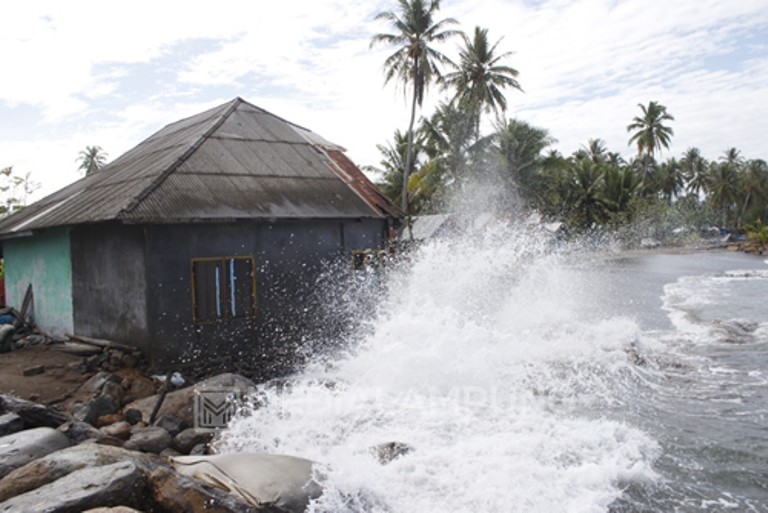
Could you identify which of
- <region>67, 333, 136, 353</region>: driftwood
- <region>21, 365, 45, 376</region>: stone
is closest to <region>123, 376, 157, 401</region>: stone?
<region>67, 333, 136, 353</region>: driftwood

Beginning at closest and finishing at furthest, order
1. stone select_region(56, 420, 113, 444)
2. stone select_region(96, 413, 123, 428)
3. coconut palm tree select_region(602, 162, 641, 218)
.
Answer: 1. stone select_region(56, 420, 113, 444)
2. stone select_region(96, 413, 123, 428)
3. coconut palm tree select_region(602, 162, 641, 218)

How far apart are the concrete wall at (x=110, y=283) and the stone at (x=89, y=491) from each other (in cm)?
491

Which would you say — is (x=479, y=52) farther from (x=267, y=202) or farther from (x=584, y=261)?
(x=267, y=202)

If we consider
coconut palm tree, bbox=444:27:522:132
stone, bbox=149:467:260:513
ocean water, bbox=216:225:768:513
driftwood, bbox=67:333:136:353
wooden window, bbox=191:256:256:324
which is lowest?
A: ocean water, bbox=216:225:768:513

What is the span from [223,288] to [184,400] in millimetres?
2738

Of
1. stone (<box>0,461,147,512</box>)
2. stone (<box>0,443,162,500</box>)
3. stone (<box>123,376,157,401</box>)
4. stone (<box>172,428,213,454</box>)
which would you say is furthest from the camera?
stone (<box>123,376,157,401</box>)

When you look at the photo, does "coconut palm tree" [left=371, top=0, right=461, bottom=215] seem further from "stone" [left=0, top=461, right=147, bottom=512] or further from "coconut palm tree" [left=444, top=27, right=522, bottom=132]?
"stone" [left=0, top=461, right=147, bottom=512]

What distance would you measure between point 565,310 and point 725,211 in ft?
201

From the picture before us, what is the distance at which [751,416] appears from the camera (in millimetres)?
8438

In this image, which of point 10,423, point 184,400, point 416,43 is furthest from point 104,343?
point 416,43

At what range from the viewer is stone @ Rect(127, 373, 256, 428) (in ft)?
25.6

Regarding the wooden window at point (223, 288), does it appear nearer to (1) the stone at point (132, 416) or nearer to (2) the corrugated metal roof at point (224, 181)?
(2) the corrugated metal roof at point (224, 181)

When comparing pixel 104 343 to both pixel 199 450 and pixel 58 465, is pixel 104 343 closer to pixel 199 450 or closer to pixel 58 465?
pixel 199 450

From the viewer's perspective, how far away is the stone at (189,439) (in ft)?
23.3
